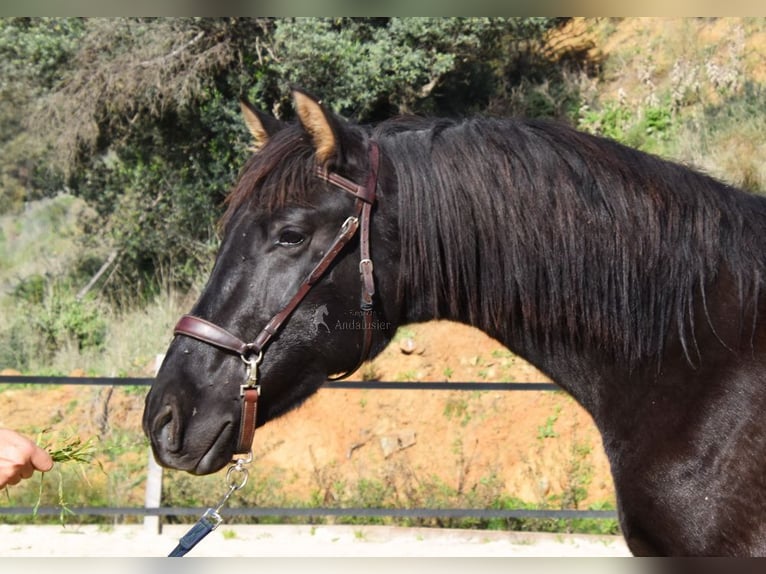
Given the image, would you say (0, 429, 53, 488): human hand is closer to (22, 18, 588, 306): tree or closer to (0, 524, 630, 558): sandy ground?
(0, 524, 630, 558): sandy ground

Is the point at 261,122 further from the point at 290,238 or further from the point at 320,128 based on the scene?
the point at 290,238

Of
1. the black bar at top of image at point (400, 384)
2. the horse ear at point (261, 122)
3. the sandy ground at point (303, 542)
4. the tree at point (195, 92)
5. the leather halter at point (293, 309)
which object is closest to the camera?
the leather halter at point (293, 309)

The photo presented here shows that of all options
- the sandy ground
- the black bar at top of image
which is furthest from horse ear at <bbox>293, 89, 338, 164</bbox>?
the sandy ground

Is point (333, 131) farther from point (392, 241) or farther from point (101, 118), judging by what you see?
point (101, 118)

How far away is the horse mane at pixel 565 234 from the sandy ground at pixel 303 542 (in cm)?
404

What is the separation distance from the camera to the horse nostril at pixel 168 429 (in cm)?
244

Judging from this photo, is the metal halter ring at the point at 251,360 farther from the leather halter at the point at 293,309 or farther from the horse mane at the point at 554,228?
the horse mane at the point at 554,228

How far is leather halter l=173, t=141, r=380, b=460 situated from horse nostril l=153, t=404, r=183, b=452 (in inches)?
7.8

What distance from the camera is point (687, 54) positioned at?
524 inches

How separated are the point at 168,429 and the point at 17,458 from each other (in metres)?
0.63

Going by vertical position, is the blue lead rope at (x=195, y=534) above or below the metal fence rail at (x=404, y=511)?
above

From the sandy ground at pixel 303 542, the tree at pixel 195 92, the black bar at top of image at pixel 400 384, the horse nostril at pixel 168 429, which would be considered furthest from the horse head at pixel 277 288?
the tree at pixel 195 92

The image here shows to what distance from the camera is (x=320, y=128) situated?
8.36ft

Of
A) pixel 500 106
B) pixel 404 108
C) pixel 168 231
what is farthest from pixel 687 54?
pixel 168 231
